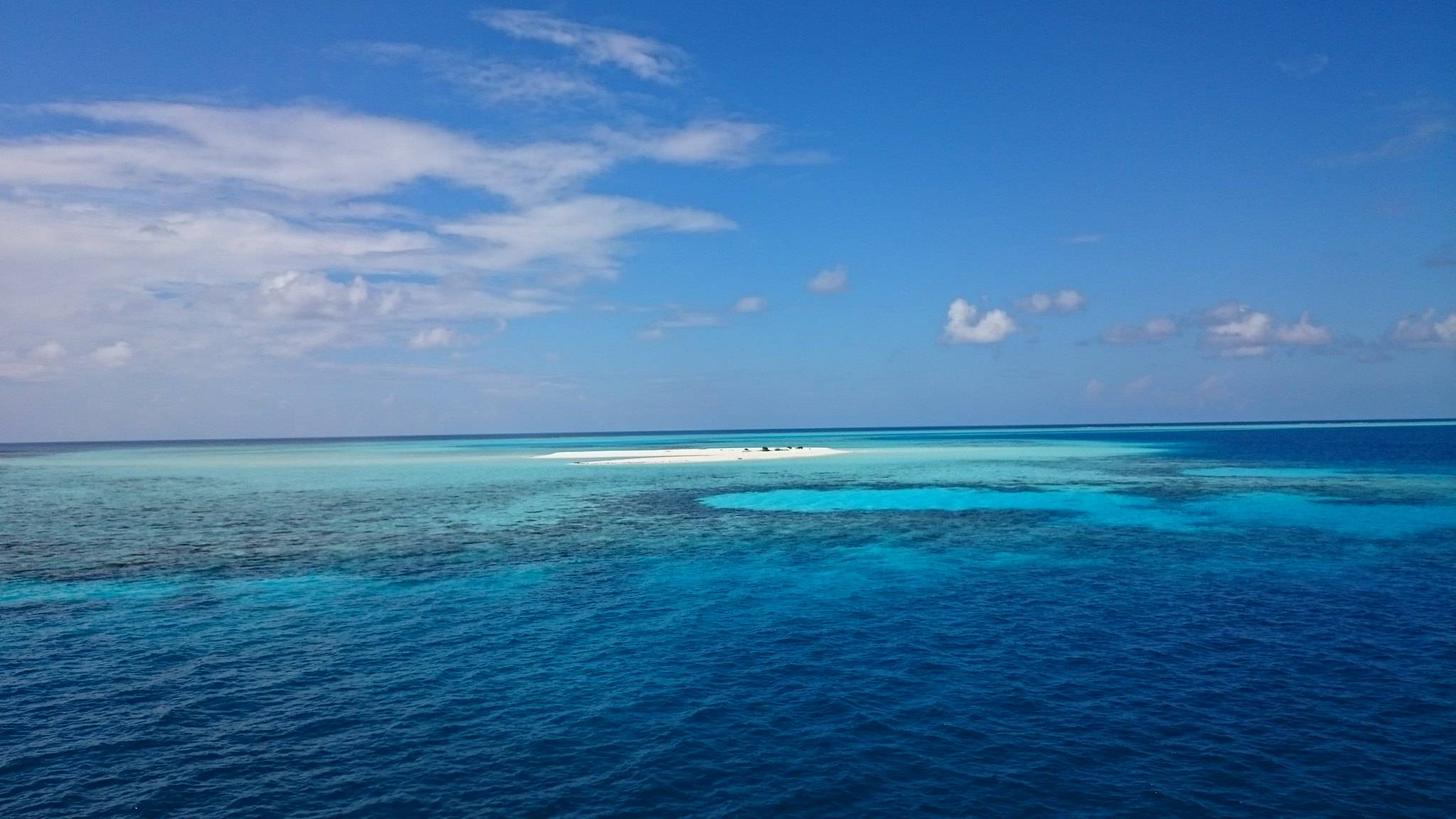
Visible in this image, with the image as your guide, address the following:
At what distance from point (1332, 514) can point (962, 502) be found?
2298 centimetres

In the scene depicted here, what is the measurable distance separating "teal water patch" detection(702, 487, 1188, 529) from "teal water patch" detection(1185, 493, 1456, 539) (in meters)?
3.65

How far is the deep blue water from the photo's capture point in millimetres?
15734

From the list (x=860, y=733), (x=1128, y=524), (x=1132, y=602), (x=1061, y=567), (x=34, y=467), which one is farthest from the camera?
(x=34, y=467)

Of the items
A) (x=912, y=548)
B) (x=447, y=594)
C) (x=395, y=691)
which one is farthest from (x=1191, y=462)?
(x=395, y=691)

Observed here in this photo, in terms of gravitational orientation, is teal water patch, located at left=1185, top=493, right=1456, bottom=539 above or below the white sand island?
below

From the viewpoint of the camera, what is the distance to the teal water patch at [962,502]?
52750 millimetres

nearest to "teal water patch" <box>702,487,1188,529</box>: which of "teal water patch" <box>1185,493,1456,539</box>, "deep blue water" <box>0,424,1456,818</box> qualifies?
"deep blue water" <box>0,424,1456,818</box>

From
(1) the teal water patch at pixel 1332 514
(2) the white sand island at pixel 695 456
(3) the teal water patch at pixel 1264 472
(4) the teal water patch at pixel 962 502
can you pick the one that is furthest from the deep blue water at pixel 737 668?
(2) the white sand island at pixel 695 456

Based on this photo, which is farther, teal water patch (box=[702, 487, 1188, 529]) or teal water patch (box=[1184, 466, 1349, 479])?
teal water patch (box=[1184, 466, 1349, 479])

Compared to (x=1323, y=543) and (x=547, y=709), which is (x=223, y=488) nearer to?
(x=547, y=709)

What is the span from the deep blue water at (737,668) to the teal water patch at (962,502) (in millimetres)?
3117

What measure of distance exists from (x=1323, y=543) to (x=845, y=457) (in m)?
93.2

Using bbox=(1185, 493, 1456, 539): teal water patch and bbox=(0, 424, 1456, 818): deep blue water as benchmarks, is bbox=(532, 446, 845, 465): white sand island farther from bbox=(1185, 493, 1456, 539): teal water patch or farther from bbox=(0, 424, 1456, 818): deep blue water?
Result: bbox=(0, 424, 1456, 818): deep blue water

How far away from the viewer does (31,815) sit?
14727mm
